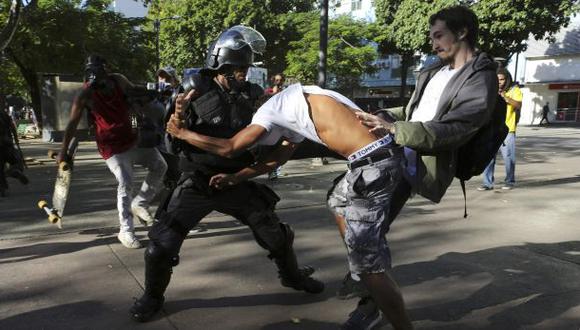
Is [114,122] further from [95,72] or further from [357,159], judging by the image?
[357,159]

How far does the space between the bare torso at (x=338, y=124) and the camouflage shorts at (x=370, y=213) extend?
13 centimetres

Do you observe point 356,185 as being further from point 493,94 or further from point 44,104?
point 44,104

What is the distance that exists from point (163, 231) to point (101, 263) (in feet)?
4.63

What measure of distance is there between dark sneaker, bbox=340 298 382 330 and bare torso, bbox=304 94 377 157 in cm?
97

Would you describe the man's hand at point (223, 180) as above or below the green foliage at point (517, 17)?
below

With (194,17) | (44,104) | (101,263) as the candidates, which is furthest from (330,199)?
(194,17)

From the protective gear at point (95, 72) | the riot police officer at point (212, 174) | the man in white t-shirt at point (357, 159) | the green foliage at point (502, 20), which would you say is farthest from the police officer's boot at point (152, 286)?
the green foliage at point (502, 20)

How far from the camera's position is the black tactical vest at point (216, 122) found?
9.58ft

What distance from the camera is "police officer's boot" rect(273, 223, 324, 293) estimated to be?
3221 millimetres

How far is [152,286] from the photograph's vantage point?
2996 millimetres

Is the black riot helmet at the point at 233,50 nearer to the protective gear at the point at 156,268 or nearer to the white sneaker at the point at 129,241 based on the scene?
the protective gear at the point at 156,268

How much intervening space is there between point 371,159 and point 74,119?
274 centimetres

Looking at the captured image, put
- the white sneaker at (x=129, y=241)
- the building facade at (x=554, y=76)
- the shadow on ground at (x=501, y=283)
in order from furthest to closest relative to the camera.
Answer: the building facade at (x=554, y=76) → the white sneaker at (x=129, y=241) → the shadow on ground at (x=501, y=283)

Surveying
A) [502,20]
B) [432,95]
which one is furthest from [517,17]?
[432,95]
